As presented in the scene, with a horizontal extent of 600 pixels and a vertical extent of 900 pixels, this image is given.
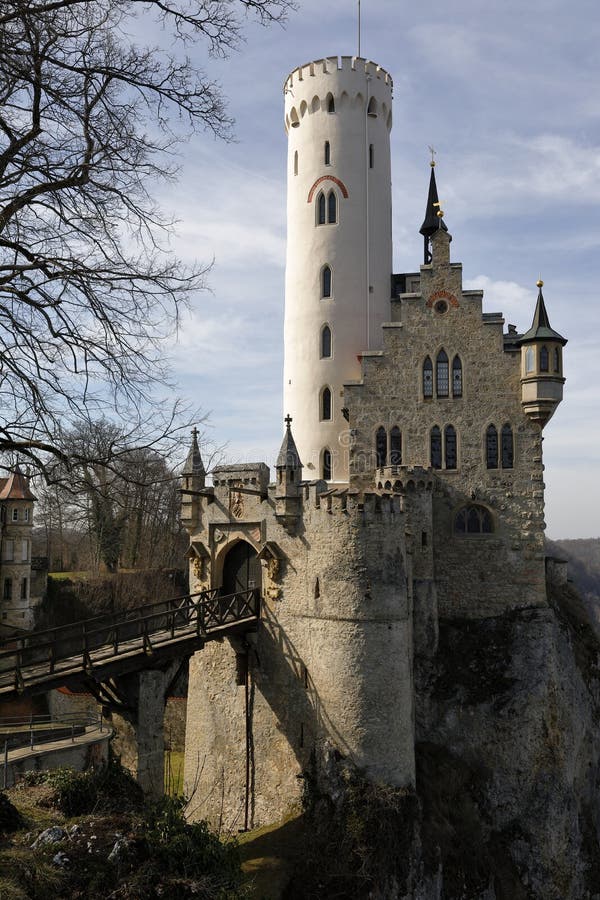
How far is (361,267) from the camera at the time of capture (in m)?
34.1

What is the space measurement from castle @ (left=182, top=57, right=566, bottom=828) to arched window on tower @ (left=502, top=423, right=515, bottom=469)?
0.09m

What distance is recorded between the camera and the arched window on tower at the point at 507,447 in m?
30.2

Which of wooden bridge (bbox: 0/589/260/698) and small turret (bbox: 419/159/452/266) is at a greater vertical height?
small turret (bbox: 419/159/452/266)

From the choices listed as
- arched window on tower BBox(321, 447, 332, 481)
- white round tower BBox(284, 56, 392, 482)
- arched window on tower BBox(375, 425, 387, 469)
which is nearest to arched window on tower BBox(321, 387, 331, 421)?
white round tower BBox(284, 56, 392, 482)

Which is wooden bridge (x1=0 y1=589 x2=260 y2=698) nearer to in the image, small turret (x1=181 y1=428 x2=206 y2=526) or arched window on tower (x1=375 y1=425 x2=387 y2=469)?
small turret (x1=181 y1=428 x2=206 y2=526)

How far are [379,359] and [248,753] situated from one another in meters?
15.5

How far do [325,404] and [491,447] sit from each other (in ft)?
24.1

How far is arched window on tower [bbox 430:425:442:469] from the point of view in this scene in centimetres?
3084

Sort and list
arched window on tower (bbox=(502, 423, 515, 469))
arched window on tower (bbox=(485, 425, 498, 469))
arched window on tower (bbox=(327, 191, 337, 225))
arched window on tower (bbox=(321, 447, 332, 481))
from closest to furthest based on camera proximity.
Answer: arched window on tower (bbox=(502, 423, 515, 469)) → arched window on tower (bbox=(485, 425, 498, 469)) → arched window on tower (bbox=(321, 447, 332, 481)) → arched window on tower (bbox=(327, 191, 337, 225))

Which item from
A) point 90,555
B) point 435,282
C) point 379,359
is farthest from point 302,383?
point 90,555

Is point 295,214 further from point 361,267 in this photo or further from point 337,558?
point 337,558

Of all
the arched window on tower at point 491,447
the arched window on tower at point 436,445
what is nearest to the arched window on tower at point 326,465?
the arched window on tower at point 436,445

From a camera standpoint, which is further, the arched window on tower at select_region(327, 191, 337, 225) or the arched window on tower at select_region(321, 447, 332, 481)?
the arched window on tower at select_region(327, 191, 337, 225)

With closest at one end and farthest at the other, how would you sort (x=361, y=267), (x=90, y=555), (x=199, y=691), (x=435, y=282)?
(x=199, y=691)
(x=435, y=282)
(x=361, y=267)
(x=90, y=555)
